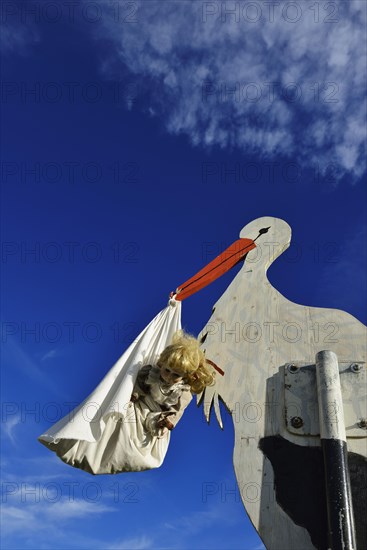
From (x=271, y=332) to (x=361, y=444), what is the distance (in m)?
1.17

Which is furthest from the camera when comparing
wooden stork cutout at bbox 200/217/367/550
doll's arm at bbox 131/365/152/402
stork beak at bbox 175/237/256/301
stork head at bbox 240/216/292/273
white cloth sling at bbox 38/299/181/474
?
stork head at bbox 240/216/292/273

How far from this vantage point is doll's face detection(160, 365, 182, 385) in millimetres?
3910

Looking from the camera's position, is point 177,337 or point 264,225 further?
point 264,225

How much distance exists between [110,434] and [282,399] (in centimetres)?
145

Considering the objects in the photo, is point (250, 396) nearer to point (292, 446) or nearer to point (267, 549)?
point (292, 446)

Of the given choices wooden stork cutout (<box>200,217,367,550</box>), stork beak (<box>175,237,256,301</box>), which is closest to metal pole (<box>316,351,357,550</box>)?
wooden stork cutout (<box>200,217,367,550</box>)

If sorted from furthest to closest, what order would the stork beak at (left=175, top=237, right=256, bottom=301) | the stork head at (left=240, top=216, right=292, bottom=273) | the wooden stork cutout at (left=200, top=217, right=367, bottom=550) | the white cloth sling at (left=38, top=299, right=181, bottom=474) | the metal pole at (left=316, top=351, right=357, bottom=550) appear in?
the stork head at (left=240, top=216, right=292, bottom=273), the stork beak at (left=175, top=237, right=256, bottom=301), the wooden stork cutout at (left=200, top=217, right=367, bottom=550), the white cloth sling at (left=38, top=299, right=181, bottom=474), the metal pole at (left=316, top=351, right=357, bottom=550)

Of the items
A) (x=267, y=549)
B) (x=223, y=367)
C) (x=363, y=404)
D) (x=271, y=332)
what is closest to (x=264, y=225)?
(x=271, y=332)

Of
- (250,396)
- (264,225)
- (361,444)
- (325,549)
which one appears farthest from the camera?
(264,225)

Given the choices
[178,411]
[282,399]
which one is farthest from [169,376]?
[282,399]

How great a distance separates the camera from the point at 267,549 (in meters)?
3.75

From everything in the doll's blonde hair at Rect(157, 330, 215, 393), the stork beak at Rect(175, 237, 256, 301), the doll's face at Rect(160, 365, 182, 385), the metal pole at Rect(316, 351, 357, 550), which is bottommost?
the metal pole at Rect(316, 351, 357, 550)

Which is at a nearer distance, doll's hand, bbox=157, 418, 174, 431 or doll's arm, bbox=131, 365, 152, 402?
doll's hand, bbox=157, 418, 174, 431

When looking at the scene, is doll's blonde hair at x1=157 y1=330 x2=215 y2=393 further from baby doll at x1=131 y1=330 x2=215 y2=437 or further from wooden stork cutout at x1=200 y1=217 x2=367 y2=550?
wooden stork cutout at x1=200 y1=217 x2=367 y2=550
